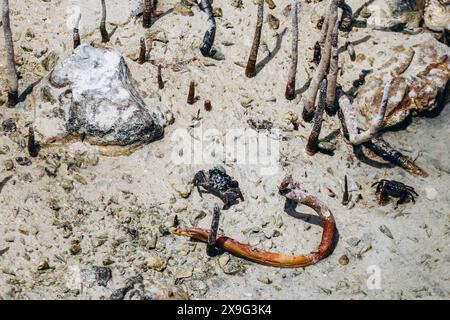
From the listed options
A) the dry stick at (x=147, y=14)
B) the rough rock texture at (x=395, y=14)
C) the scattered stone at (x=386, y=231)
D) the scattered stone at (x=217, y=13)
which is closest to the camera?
the scattered stone at (x=386, y=231)

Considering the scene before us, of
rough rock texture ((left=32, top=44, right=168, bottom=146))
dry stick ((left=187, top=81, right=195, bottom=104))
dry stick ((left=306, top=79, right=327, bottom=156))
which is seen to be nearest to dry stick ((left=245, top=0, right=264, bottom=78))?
dry stick ((left=187, top=81, right=195, bottom=104))

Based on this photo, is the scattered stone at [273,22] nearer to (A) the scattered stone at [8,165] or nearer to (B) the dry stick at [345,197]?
(B) the dry stick at [345,197]

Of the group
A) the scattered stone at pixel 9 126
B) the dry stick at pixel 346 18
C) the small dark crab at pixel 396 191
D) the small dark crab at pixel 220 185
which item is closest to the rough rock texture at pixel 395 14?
the dry stick at pixel 346 18

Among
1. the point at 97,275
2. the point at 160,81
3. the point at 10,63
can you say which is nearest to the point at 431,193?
the point at 160,81

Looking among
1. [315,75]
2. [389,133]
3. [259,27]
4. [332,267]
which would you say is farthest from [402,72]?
[332,267]

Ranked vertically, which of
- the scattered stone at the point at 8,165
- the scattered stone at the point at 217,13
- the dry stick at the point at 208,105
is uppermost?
the scattered stone at the point at 217,13

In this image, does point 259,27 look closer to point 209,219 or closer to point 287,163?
point 287,163

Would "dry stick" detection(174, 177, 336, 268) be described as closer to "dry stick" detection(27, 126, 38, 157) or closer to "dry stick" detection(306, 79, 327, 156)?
"dry stick" detection(306, 79, 327, 156)

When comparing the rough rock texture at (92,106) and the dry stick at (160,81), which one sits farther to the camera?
the dry stick at (160,81)
